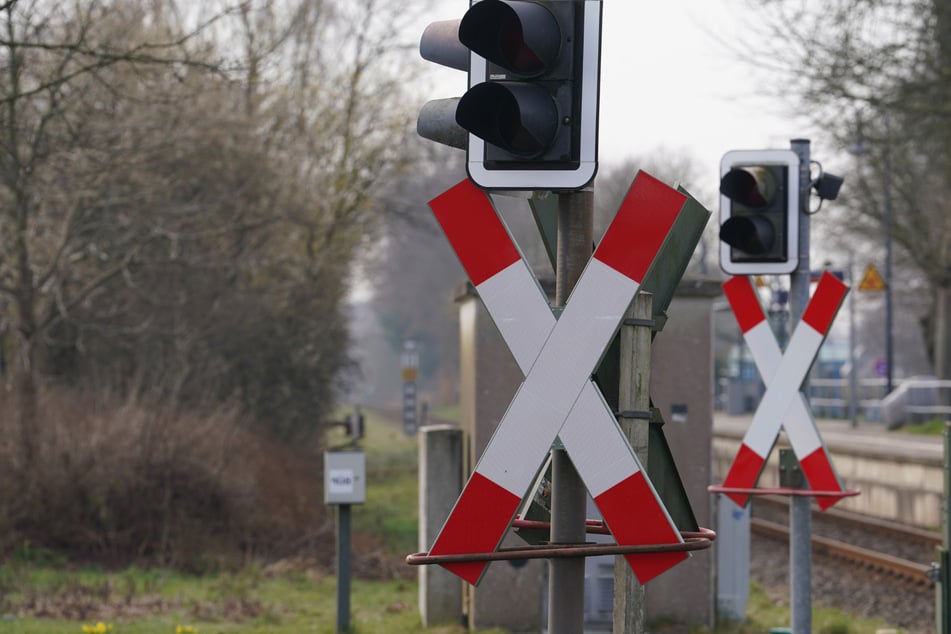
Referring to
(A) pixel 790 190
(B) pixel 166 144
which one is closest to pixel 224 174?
(B) pixel 166 144

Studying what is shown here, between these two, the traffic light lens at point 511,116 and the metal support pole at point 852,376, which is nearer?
the traffic light lens at point 511,116

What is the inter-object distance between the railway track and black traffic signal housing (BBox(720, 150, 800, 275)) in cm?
671

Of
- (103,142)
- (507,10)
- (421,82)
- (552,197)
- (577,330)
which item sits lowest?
(577,330)

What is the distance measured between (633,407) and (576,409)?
0.33 m

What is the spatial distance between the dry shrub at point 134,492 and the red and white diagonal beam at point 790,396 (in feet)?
24.2

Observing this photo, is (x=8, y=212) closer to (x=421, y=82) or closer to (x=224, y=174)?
(x=224, y=174)

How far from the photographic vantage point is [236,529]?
15.0 m

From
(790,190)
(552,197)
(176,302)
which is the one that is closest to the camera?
(552,197)

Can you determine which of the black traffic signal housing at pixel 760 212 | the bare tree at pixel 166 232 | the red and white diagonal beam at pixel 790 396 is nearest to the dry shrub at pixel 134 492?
the bare tree at pixel 166 232

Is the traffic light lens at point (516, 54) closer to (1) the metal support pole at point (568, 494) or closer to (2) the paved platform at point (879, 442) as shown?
(1) the metal support pole at point (568, 494)

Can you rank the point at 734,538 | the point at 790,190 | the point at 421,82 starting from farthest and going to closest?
the point at 421,82, the point at 734,538, the point at 790,190

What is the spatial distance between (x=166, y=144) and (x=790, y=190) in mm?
11219

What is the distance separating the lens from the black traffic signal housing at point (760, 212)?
7.59m

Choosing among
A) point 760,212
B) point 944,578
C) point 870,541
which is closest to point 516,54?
point 760,212
